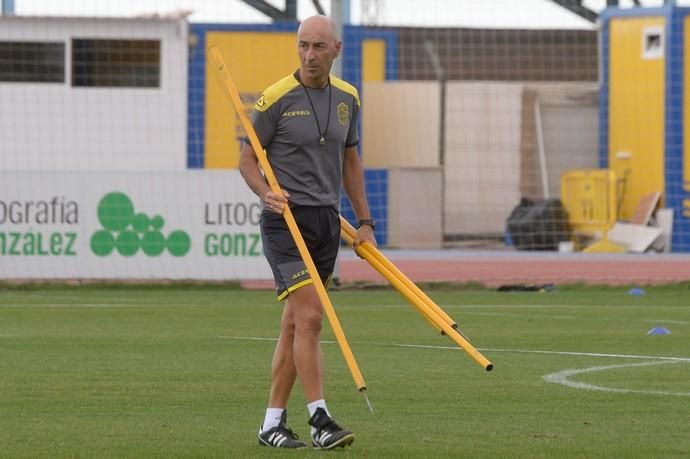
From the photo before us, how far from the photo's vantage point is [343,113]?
8211mm

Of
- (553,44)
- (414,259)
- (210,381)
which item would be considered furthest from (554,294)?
(553,44)

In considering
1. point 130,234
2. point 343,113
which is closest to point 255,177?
point 343,113

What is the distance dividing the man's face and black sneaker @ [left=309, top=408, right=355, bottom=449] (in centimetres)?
152

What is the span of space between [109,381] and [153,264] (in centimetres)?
1130

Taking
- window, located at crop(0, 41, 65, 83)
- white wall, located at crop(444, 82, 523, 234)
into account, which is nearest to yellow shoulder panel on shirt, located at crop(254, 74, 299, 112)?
white wall, located at crop(444, 82, 523, 234)

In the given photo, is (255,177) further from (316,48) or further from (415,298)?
(415,298)

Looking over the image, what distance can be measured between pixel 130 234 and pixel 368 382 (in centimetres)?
1159

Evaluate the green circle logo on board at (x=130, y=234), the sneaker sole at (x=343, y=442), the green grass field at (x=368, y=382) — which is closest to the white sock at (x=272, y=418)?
the green grass field at (x=368, y=382)

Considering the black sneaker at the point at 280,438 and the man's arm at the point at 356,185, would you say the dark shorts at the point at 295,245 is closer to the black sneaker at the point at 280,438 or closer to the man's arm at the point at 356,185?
the man's arm at the point at 356,185

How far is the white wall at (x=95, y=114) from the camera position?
32656mm

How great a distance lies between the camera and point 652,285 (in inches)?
904

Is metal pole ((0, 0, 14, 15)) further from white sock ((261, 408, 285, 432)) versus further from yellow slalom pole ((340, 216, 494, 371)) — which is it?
white sock ((261, 408, 285, 432))

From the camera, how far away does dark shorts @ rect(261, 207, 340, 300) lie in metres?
8.09

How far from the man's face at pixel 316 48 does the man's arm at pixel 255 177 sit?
472 millimetres
